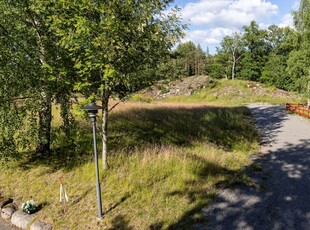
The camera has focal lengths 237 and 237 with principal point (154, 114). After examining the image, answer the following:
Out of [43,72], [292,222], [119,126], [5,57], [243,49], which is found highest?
[243,49]

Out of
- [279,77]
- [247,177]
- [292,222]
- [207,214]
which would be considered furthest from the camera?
[279,77]

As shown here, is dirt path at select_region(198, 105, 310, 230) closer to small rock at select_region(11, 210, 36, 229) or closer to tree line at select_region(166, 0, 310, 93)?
small rock at select_region(11, 210, 36, 229)

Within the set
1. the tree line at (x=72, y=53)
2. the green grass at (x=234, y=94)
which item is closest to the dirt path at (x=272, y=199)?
the tree line at (x=72, y=53)

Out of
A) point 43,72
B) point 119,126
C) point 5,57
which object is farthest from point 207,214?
point 119,126

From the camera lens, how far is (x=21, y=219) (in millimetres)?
5766

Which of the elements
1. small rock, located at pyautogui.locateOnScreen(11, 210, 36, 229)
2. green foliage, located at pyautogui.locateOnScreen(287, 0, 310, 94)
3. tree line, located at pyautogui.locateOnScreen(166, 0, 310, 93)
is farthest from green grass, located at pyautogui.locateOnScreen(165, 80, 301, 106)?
small rock, located at pyautogui.locateOnScreen(11, 210, 36, 229)

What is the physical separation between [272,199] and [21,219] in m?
6.40

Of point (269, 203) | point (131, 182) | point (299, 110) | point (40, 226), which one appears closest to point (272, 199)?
point (269, 203)

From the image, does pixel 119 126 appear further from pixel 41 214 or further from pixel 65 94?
pixel 41 214

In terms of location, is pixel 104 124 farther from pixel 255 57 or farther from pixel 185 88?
pixel 255 57

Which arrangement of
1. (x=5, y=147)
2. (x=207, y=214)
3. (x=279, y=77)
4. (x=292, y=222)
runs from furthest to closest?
(x=279, y=77) → (x=5, y=147) → (x=207, y=214) → (x=292, y=222)

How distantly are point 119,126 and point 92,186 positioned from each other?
6.06m

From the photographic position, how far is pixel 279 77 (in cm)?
4319

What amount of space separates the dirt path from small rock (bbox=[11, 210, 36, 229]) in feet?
13.5
